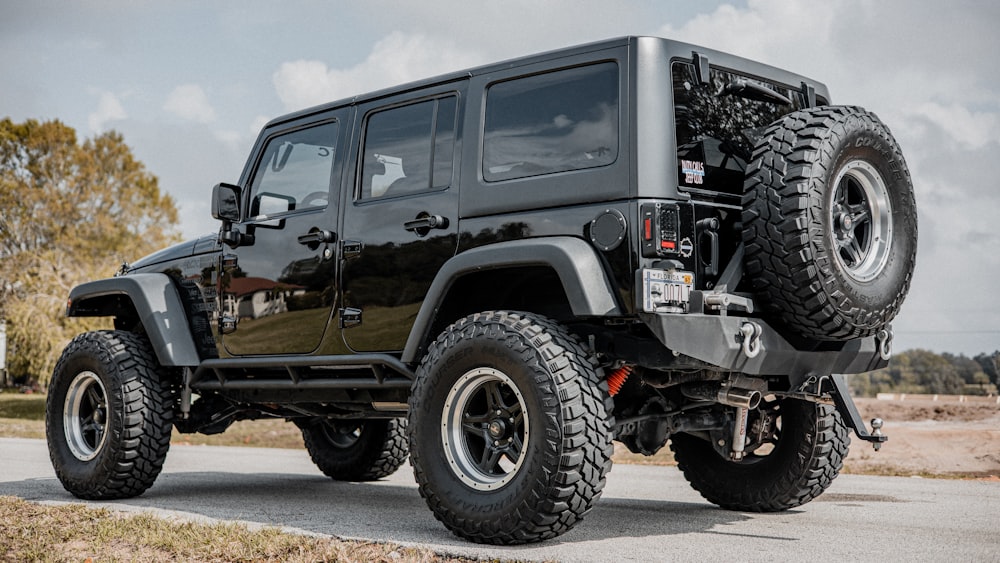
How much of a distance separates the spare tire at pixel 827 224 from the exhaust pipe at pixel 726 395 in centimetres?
39

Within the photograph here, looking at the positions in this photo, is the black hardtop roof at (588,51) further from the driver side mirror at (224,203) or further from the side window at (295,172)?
the driver side mirror at (224,203)

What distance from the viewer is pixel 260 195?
263 inches

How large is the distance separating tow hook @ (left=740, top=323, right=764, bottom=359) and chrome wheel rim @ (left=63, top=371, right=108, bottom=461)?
4.60 m

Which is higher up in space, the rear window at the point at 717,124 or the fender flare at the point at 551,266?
the rear window at the point at 717,124

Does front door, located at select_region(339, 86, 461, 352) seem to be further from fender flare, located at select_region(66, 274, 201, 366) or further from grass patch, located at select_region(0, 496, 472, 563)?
fender flare, located at select_region(66, 274, 201, 366)

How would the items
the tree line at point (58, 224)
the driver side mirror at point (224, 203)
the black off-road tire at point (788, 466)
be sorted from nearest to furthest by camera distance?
the black off-road tire at point (788, 466) < the driver side mirror at point (224, 203) < the tree line at point (58, 224)

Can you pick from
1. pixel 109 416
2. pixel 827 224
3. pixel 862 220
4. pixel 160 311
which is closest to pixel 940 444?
pixel 862 220

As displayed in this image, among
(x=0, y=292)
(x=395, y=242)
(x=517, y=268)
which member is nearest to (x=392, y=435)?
(x=395, y=242)

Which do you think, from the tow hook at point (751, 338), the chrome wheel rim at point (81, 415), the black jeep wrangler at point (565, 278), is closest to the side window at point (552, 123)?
the black jeep wrangler at point (565, 278)

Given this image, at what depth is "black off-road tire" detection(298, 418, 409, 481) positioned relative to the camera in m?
8.23

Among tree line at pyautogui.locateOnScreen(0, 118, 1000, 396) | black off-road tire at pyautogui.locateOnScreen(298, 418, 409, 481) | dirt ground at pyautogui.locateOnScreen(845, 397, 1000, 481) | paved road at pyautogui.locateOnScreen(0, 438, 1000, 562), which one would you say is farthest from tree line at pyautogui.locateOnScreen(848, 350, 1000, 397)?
tree line at pyautogui.locateOnScreen(0, 118, 1000, 396)

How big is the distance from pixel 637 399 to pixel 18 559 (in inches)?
124

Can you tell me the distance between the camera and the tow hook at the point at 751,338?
4543 millimetres

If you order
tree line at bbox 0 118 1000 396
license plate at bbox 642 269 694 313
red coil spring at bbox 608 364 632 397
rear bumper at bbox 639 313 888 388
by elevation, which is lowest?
red coil spring at bbox 608 364 632 397
